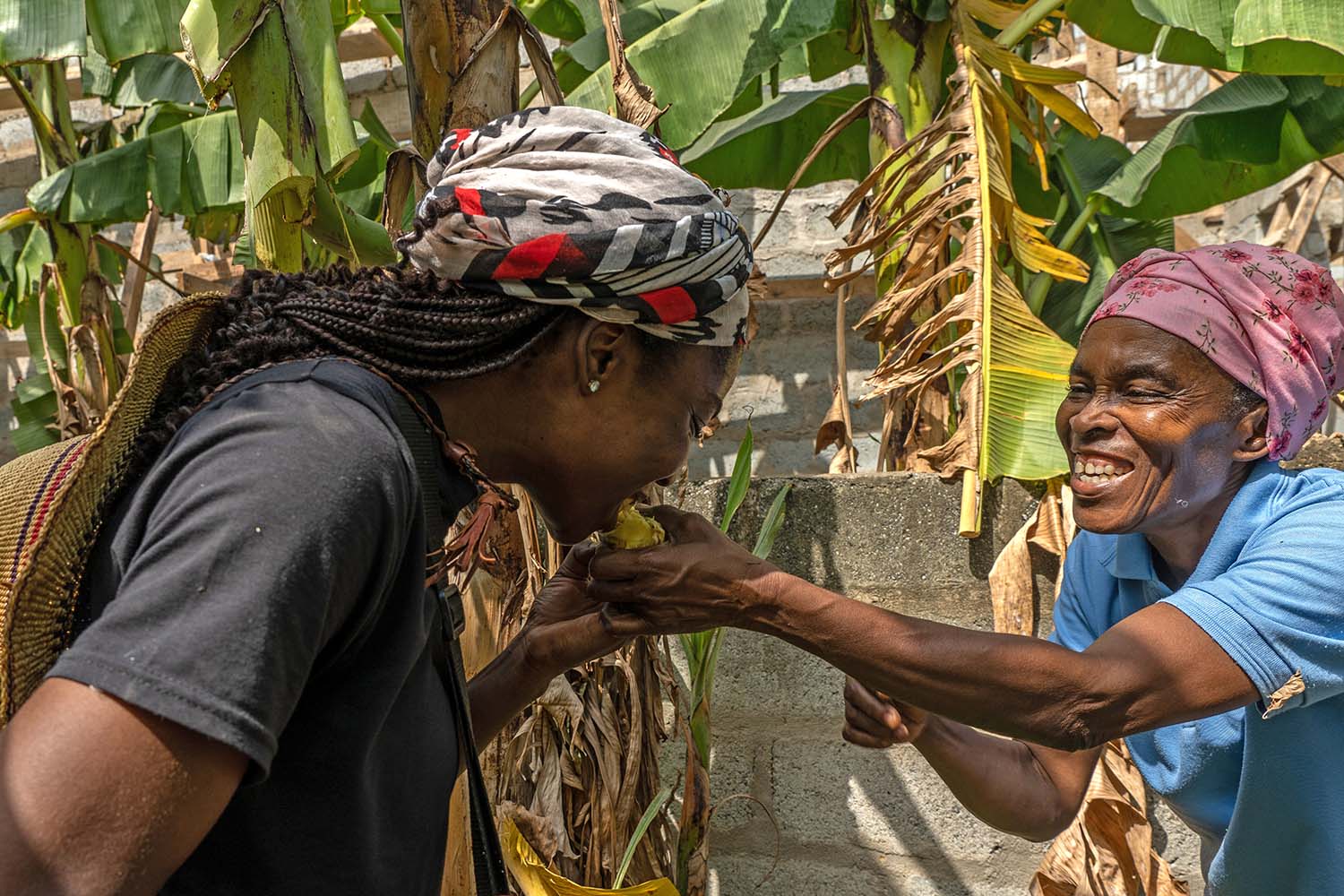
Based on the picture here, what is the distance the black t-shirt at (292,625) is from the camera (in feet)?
3.27

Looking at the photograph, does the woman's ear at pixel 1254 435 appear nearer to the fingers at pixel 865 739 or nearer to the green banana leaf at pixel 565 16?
the fingers at pixel 865 739

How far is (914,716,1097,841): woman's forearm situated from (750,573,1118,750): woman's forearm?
33 centimetres

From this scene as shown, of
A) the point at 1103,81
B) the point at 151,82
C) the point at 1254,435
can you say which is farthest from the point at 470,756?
the point at 1103,81

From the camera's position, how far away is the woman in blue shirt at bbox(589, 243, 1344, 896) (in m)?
1.70

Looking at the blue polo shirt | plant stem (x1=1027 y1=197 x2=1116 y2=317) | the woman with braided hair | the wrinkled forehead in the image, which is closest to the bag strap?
the woman with braided hair

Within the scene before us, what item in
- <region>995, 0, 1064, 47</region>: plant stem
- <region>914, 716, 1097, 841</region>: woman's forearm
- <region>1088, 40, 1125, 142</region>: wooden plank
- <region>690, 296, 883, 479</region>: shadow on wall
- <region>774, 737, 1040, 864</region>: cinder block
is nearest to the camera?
<region>914, 716, 1097, 841</region>: woman's forearm

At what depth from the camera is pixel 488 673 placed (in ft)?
6.75

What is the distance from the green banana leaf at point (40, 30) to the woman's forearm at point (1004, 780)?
3.27 m

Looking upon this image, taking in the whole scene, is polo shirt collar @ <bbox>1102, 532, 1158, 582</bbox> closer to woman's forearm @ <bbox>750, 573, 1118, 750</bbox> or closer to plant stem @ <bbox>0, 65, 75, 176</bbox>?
woman's forearm @ <bbox>750, 573, 1118, 750</bbox>

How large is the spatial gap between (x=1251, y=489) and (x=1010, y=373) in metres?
1.13

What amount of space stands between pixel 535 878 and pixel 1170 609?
144 cm

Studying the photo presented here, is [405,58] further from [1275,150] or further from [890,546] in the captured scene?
[1275,150]

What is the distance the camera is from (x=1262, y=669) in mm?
1728

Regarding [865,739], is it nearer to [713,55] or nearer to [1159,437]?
[1159,437]
